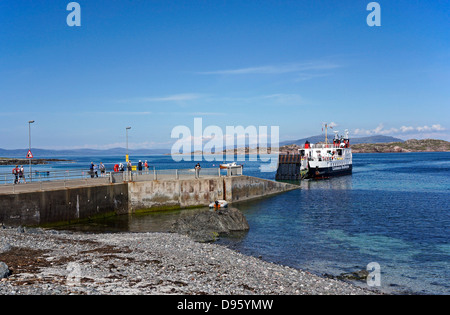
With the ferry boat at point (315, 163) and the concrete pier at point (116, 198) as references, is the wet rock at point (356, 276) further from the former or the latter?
the ferry boat at point (315, 163)

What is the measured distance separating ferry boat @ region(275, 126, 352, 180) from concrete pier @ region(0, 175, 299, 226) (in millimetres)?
30937

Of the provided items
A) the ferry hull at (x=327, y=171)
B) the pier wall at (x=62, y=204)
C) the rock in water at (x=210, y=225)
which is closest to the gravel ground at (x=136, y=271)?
the rock in water at (x=210, y=225)

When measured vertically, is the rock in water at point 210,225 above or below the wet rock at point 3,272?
below

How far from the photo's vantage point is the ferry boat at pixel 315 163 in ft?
240

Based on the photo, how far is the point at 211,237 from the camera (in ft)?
73.4

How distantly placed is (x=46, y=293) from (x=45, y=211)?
17.0 metres

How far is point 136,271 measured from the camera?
12.6 metres

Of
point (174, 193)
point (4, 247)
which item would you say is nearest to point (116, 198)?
point (174, 193)

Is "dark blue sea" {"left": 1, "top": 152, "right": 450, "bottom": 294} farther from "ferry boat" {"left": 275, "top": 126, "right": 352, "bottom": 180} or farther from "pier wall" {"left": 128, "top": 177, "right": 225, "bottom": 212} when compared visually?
"ferry boat" {"left": 275, "top": 126, "right": 352, "bottom": 180}

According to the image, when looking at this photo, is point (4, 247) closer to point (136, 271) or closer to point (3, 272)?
point (3, 272)

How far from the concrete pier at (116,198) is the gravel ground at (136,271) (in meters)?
6.19

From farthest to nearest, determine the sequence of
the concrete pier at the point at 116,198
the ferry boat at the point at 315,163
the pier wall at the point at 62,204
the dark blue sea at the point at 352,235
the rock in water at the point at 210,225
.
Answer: the ferry boat at the point at 315,163 < the concrete pier at the point at 116,198 < the pier wall at the point at 62,204 < the rock in water at the point at 210,225 < the dark blue sea at the point at 352,235

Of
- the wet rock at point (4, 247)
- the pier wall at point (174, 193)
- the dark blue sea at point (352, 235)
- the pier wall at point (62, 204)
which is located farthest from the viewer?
the pier wall at point (174, 193)
